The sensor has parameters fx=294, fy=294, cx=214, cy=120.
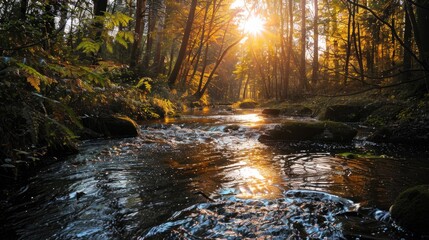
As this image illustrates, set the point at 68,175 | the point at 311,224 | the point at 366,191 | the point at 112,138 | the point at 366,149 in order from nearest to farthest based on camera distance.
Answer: the point at 311,224
the point at 366,191
the point at 68,175
the point at 366,149
the point at 112,138

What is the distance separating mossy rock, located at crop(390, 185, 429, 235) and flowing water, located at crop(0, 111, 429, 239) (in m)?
0.09

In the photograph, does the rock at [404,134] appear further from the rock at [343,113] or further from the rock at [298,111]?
the rock at [298,111]

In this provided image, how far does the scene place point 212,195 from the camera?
11.2 ft

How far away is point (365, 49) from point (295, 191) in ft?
73.5

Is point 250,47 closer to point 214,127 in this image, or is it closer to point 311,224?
point 214,127

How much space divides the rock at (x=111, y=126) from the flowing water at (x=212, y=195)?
1.40m

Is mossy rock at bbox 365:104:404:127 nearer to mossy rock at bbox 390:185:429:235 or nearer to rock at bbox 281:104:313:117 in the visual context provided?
rock at bbox 281:104:313:117

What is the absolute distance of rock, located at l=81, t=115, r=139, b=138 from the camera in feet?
23.8

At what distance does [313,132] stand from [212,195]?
4944mm

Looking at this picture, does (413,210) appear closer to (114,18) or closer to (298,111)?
(114,18)

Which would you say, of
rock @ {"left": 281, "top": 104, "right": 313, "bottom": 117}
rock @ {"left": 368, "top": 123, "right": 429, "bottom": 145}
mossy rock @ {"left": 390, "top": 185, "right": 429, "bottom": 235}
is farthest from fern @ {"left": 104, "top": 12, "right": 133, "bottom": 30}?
rock @ {"left": 281, "top": 104, "right": 313, "bottom": 117}

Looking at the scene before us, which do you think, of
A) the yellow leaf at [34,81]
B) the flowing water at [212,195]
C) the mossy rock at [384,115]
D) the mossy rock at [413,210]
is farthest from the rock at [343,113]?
the yellow leaf at [34,81]

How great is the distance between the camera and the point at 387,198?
326 cm

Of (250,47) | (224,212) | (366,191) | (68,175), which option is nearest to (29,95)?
(68,175)
